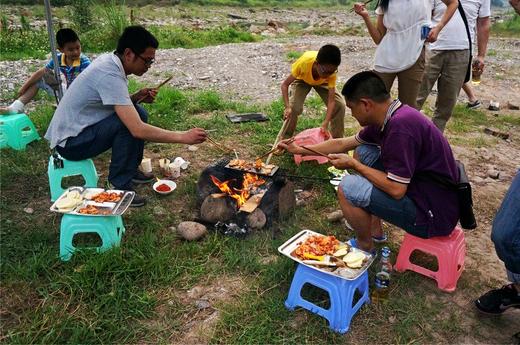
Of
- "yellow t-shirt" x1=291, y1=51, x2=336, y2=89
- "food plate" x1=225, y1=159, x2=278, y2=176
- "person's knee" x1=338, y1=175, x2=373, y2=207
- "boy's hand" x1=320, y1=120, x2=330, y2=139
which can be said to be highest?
"yellow t-shirt" x1=291, y1=51, x2=336, y2=89

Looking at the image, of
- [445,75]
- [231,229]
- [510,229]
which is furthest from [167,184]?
[445,75]

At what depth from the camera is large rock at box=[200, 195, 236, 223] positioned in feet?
12.6

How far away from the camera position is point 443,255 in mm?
3068

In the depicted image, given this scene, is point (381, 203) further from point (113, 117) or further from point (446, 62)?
point (446, 62)

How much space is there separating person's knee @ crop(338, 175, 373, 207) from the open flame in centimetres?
108

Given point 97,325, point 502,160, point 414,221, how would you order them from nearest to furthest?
point 97,325, point 414,221, point 502,160

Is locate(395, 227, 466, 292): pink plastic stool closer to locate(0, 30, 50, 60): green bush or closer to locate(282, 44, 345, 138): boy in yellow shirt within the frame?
locate(282, 44, 345, 138): boy in yellow shirt

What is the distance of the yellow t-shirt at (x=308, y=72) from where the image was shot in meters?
4.95

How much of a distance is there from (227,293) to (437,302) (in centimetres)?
156

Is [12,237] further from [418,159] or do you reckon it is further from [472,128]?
[472,128]

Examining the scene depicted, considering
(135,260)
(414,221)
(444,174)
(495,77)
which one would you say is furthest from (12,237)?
(495,77)

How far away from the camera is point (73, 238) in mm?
3533

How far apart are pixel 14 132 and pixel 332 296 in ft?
14.4

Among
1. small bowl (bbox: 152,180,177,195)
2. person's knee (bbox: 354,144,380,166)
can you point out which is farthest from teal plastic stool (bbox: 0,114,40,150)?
person's knee (bbox: 354,144,380,166)
